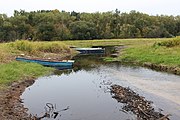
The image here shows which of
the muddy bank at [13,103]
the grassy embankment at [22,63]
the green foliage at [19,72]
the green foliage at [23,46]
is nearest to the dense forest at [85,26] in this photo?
the grassy embankment at [22,63]

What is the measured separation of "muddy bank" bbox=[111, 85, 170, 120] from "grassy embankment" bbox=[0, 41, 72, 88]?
7.38 meters

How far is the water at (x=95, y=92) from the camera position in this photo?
51.1 feet

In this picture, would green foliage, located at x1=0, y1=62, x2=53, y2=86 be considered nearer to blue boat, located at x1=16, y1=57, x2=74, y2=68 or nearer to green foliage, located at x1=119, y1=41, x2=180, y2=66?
blue boat, located at x1=16, y1=57, x2=74, y2=68

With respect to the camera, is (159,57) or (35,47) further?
(35,47)

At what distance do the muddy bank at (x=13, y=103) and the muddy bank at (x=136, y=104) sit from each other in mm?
5143

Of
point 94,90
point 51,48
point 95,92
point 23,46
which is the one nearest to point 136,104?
point 95,92

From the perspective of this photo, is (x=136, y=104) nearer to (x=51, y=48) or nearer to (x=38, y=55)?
(x=38, y=55)

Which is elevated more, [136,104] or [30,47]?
[30,47]

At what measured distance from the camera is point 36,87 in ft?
73.0

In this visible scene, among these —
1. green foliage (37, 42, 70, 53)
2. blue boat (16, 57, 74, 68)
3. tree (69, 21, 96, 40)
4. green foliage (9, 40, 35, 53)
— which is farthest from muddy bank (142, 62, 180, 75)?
tree (69, 21, 96, 40)

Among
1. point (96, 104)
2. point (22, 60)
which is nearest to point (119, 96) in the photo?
point (96, 104)

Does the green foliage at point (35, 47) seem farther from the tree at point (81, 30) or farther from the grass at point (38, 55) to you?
the tree at point (81, 30)

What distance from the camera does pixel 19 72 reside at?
83.6ft

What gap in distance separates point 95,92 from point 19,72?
7.90 metres
